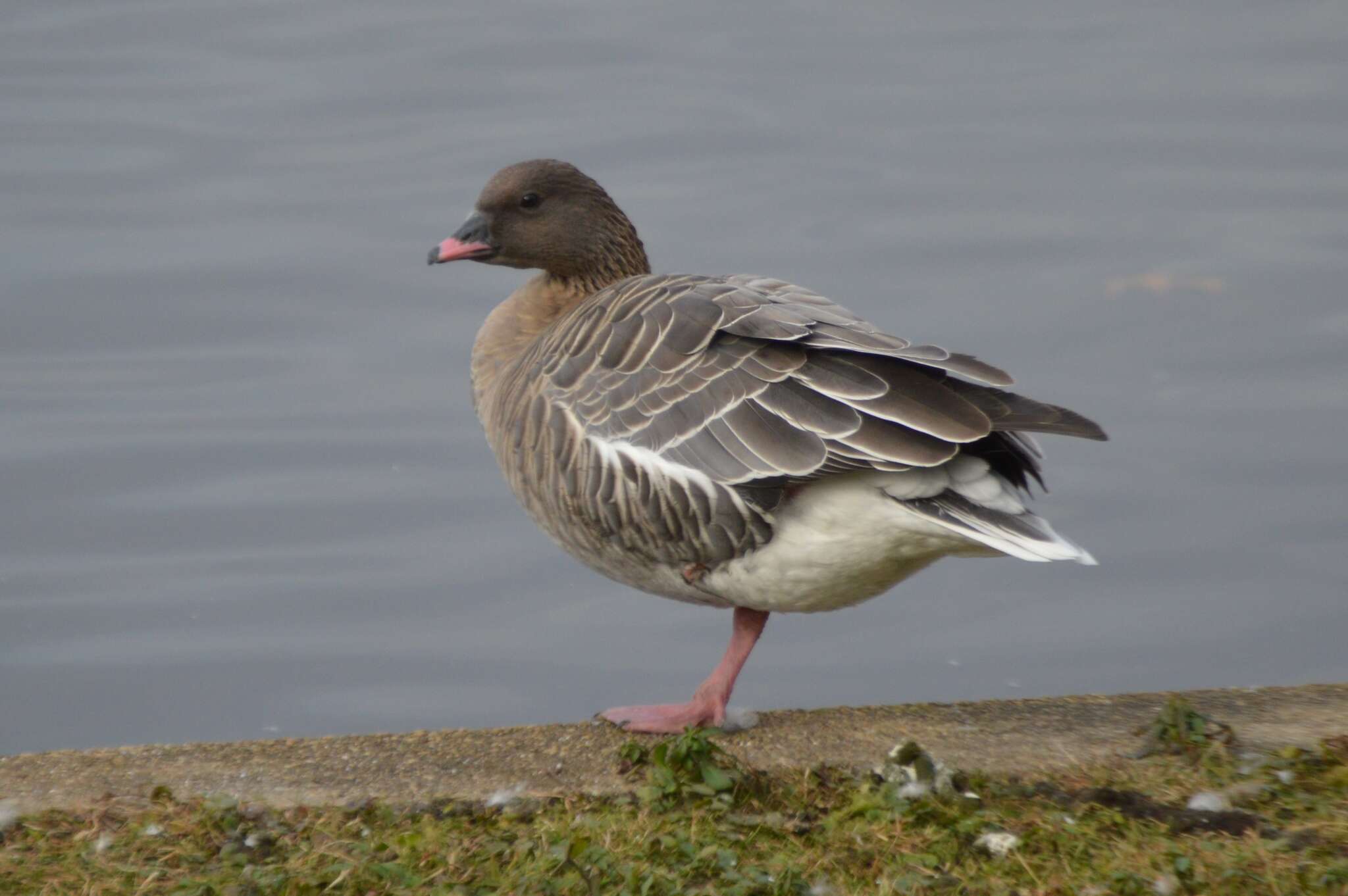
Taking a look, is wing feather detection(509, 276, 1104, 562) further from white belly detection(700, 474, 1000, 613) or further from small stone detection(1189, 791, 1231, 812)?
small stone detection(1189, 791, 1231, 812)

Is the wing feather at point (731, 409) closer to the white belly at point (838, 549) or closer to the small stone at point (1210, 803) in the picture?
the white belly at point (838, 549)

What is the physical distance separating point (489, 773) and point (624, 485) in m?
0.82

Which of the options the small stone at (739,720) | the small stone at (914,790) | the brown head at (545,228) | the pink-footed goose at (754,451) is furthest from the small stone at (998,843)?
the brown head at (545,228)

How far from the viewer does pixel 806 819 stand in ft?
11.5

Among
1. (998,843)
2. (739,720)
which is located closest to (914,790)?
(998,843)

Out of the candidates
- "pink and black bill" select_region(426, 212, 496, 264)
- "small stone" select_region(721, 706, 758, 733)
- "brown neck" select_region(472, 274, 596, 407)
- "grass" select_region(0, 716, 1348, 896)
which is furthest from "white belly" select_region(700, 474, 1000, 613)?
"pink and black bill" select_region(426, 212, 496, 264)

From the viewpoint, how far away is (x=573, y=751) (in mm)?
4031

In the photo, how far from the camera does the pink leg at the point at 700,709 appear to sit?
4.30 meters

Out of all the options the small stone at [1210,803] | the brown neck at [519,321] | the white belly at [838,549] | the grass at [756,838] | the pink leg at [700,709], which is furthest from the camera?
the brown neck at [519,321]

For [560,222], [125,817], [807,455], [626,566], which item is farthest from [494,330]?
[125,817]

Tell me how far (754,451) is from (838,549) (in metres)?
0.32

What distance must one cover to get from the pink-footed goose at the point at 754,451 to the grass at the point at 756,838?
1.86 feet

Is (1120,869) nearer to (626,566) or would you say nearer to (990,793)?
(990,793)

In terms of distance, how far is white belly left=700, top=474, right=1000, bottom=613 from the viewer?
12.8ft
